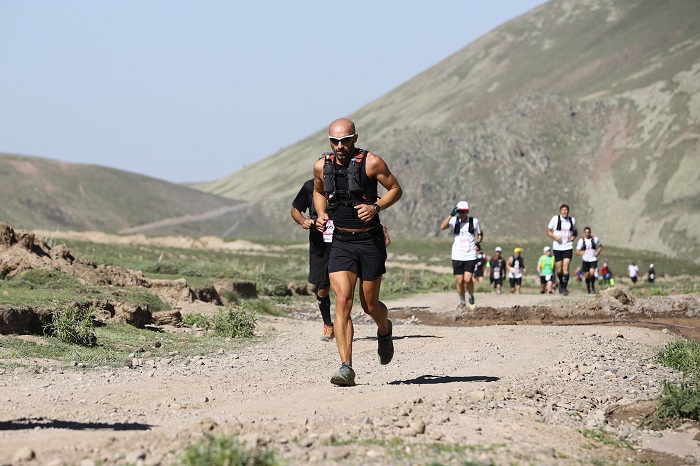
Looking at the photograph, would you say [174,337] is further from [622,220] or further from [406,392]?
[622,220]

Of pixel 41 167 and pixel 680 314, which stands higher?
pixel 41 167

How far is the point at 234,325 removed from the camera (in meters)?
15.2

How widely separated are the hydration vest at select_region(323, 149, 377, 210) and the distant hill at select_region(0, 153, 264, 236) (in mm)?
97723

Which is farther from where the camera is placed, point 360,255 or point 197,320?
point 197,320

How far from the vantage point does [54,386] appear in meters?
9.47

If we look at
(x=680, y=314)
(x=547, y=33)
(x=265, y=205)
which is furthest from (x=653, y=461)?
(x=547, y=33)

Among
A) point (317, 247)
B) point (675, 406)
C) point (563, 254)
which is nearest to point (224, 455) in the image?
point (675, 406)

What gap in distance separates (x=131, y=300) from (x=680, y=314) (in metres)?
9.26

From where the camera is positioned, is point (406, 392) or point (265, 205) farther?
point (265, 205)

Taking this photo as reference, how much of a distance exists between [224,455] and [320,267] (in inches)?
350

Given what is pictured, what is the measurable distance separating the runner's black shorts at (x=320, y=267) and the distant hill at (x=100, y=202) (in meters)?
93.0

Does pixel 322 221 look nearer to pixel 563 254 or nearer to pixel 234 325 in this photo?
pixel 234 325

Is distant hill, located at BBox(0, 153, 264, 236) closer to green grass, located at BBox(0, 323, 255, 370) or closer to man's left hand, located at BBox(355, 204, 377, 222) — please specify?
green grass, located at BBox(0, 323, 255, 370)

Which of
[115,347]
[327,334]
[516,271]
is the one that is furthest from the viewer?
[516,271]
